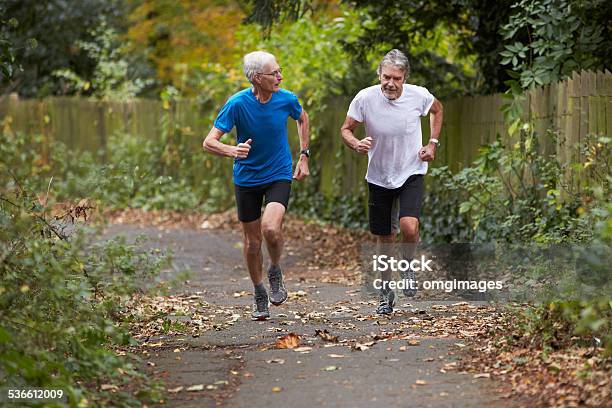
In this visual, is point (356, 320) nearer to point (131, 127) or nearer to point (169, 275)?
point (169, 275)

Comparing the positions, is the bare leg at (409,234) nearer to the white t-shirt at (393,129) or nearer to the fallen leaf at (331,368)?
the white t-shirt at (393,129)

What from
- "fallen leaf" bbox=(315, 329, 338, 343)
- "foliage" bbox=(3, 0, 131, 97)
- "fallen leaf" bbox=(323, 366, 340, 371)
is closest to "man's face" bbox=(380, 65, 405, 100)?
"fallen leaf" bbox=(315, 329, 338, 343)

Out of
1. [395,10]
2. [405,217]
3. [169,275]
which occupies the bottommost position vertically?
[169,275]

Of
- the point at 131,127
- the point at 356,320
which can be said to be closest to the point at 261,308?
the point at 356,320

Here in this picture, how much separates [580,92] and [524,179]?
146 cm

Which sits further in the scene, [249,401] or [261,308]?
[261,308]

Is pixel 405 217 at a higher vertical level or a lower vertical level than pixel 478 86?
lower

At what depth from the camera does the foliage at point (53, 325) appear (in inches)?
232

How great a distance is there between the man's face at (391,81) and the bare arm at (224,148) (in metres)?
1.12

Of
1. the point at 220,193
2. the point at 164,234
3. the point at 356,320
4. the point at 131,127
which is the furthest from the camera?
the point at 131,127

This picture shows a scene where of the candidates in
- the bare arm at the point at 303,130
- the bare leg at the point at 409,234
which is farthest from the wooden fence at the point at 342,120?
the bare arm at the point at 303,130

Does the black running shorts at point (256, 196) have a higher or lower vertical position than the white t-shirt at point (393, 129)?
lower

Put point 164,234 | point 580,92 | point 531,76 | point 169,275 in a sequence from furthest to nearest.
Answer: point 164,234 < point 169,275 < point 531,76 < point 580,92

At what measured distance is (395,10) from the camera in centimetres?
1484
